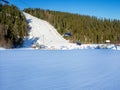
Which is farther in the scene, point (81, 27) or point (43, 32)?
point (81, 27)

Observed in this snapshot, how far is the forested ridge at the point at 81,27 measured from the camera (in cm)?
13643

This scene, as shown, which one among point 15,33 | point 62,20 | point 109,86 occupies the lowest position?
point 109,86

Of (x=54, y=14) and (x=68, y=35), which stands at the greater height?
(x=54, y=14)

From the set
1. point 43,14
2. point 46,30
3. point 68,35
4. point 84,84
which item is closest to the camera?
point 84,84

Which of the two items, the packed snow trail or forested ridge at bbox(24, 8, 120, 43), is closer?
the packed snow trail

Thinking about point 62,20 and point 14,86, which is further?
point 62,20

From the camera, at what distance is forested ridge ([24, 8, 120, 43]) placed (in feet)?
448

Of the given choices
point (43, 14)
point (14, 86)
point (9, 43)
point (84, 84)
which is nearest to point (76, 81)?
point (84, 84)

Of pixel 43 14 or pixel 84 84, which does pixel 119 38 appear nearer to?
pixel 43 14

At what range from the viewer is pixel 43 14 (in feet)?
480

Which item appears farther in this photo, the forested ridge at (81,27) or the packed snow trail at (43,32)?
the forested ridge at (81,27)

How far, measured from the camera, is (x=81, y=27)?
471 ft

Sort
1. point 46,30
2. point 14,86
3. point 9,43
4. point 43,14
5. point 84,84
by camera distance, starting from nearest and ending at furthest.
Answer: point 14,86
point 84,84
point 9,43
point 46,30
point 43,14

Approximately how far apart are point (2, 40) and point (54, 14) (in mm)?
78095
